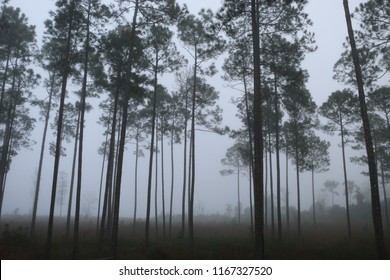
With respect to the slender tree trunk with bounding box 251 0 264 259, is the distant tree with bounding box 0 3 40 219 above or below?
above

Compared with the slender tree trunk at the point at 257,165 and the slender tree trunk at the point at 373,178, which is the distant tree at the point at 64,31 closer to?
the slender tree trunk at the point at 257,165

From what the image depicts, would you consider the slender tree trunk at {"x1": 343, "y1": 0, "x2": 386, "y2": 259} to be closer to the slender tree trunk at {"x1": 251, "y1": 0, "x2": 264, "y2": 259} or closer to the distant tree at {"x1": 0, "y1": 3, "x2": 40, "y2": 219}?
the slender tree trunk at {"x1": 251, "y1": 0, "x2": 264, "y2": 259}

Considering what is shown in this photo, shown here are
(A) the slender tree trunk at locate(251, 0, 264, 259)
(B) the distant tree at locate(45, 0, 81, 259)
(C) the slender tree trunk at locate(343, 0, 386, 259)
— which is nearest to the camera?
(A) the slender tree trunk at locate(251, 0, 264, 259)

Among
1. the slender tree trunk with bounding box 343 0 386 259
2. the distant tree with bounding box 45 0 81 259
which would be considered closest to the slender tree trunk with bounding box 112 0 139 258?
the distant tree with bounding box 45 0 81 259

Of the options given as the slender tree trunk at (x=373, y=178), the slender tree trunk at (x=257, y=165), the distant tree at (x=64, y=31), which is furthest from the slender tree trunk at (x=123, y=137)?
the slender tree trunk at (x=373, y=178)

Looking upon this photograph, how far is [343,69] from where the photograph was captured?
13633mm

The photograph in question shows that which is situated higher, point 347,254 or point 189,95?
point 189,95

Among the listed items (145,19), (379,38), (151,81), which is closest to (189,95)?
(151,81)

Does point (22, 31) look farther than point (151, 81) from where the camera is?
Yes

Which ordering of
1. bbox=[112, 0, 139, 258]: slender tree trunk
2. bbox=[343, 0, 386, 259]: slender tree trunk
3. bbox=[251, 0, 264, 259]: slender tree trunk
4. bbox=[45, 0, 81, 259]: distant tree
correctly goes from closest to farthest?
1. bbox=[251, 0, 264, 259]: slender tree trunk
2. bbox=[343, 0, 386, 259]: slender tree trunk
3. bbox=[112, 0, 139, 258]: slender tree trunk
4. bbox=[45, 0, 81, 259]: distant tree

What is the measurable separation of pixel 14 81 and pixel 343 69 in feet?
61.6

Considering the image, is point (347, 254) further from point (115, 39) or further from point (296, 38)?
point (115, 39)

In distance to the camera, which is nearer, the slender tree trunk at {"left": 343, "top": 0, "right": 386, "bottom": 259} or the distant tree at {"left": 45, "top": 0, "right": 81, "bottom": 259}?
the slender tree trunk at {"left": 343, "top": 0, "right": 386, "bottom": 259}

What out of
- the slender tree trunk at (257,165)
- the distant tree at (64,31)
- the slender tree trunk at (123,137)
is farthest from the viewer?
the distant tree at (64,31)
